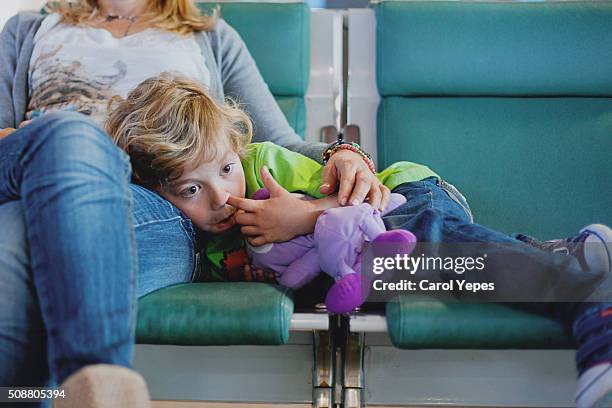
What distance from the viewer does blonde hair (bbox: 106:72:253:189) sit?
3.39 ft

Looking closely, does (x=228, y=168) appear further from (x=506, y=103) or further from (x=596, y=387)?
(x=506, y=103)

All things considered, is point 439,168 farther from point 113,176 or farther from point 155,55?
point 113,176

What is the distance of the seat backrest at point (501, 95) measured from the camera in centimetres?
150

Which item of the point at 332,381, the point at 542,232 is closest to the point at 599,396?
the point at 332,381

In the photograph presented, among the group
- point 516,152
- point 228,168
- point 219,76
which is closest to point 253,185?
point 228,168

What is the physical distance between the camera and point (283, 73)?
1.61m

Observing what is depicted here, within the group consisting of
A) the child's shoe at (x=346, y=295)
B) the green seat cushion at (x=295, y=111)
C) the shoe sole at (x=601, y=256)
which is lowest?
the child's shoe at (x=346, y=295)

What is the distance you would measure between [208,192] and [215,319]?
272 millimetres

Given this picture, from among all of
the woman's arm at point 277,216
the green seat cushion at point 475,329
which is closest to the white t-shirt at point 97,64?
the woman's arm at point 277,216

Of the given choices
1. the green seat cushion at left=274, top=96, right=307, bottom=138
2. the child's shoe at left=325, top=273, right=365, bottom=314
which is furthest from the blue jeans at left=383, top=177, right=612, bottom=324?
the green seat cushion at left=274, top=96, right=307, bottom=138

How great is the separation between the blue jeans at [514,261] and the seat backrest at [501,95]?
1.74ft

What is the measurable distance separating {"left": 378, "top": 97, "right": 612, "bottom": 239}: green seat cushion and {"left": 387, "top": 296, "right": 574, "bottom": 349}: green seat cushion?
2.16 feet

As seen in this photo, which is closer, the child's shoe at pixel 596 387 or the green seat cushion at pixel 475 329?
the child's shoe at pixel 596 387

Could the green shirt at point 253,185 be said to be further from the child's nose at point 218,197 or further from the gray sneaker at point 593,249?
the gray sneaker at point 593,249
